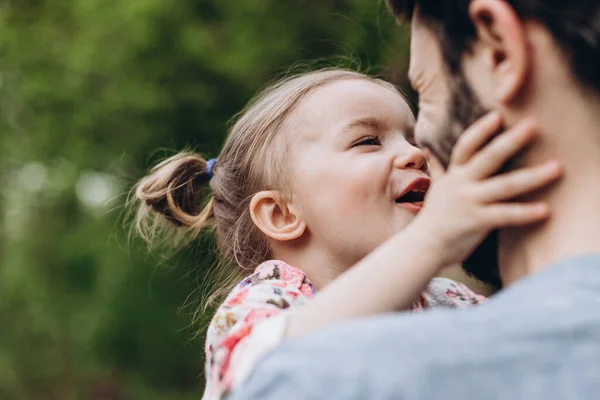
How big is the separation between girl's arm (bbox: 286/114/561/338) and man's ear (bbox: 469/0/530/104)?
7 cm

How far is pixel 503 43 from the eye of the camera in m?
1.66

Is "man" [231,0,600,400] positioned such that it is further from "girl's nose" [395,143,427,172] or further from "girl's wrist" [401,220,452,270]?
"girl's nose" [395,143,427,172]

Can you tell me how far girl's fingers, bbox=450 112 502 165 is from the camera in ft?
5.67

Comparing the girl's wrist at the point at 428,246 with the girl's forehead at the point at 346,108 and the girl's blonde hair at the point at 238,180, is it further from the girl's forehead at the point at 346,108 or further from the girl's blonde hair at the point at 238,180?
the girl's blonde hair at the point at 238,180

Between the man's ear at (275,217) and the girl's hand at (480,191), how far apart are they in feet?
3.02

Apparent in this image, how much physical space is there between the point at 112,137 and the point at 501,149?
10.2 m

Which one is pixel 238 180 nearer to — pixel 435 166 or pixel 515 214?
pixel 435 166

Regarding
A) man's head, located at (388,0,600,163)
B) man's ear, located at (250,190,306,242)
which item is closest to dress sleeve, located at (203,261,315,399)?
man's ear, located at (250,190,306,242)

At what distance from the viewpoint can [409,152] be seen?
105 inches

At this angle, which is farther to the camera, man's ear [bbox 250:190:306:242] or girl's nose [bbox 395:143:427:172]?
man's ear [bbox 250:190:306:242]

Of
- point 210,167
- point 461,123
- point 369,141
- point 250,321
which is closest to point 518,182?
point 461,123

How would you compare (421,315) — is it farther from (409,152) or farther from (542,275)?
(409,152)

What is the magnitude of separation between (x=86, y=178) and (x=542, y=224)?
1187 centimetres

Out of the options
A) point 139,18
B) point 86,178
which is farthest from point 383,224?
point 86,178
